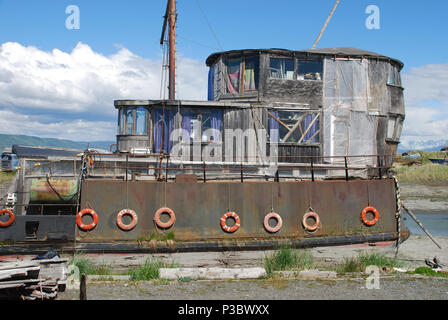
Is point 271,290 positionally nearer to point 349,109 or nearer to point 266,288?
point 266,288

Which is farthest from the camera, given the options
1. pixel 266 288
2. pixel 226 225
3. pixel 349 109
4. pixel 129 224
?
pixel 349 109

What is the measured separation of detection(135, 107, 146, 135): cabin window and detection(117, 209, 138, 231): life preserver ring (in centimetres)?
500

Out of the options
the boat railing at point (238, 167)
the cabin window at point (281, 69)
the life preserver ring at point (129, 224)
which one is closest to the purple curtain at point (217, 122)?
the boat railing at point (238, 167)

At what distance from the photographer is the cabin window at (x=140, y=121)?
55.3 feet

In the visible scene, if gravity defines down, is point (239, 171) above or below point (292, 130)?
below

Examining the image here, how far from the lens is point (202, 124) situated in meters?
16.9

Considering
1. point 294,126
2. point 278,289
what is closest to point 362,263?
point 278,289

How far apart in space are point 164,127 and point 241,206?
17.1ft

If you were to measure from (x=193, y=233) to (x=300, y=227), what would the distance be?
131 inches

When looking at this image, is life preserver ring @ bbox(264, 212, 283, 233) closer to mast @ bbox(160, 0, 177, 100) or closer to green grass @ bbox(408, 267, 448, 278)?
green grass @ bbox(408, 267, 448, 278)

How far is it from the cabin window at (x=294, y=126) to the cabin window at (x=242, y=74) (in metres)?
1.56

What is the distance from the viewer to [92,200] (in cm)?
1254

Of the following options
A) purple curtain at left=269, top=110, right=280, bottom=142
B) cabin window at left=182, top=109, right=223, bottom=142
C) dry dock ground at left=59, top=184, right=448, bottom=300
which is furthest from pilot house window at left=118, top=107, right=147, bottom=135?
dry dock ground at left=59, top=184, right=448, bottom=300
